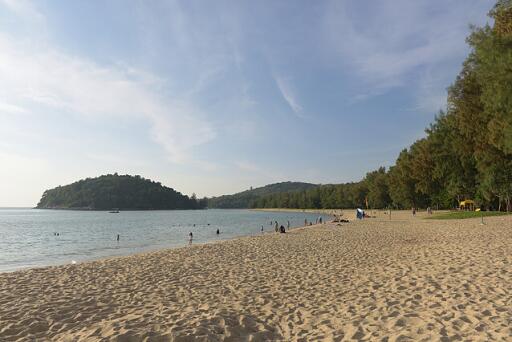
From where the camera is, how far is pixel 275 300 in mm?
10906

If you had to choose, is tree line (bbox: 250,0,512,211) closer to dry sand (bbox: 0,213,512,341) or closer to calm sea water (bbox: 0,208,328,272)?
dry sand (bbox: 0,213,512,341)

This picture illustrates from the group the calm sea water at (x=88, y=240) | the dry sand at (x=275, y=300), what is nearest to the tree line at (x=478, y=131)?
the dry sand at (x=275, y=300)

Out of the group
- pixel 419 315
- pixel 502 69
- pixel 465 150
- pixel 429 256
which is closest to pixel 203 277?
pixel 419 315

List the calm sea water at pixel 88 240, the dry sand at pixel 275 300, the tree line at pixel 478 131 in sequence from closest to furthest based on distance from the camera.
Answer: the dry sand at pixel 275 300 < the tree line at pixel 478 131 < the calm sea water at pixel 88 240

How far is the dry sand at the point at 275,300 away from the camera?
26.1 feet

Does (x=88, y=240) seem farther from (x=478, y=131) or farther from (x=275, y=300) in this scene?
(x=478, y=131)

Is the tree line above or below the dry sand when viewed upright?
above

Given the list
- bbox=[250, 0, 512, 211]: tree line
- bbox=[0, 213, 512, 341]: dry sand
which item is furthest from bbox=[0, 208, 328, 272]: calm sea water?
bbox=[250, 0, 512, 211]: tree line

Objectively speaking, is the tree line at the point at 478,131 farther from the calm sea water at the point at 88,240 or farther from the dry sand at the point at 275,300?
the calm sea water at the point at 88,240

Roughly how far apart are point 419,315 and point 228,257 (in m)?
14.0

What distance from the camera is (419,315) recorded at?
863 centimetres

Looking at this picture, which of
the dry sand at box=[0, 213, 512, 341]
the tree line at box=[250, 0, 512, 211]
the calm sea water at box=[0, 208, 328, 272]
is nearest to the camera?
the dry sand at box=[0, 213, 512, 341]

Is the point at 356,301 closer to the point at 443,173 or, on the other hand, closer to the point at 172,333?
the point at 172,333

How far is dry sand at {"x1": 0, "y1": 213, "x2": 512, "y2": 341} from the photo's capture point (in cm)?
795
